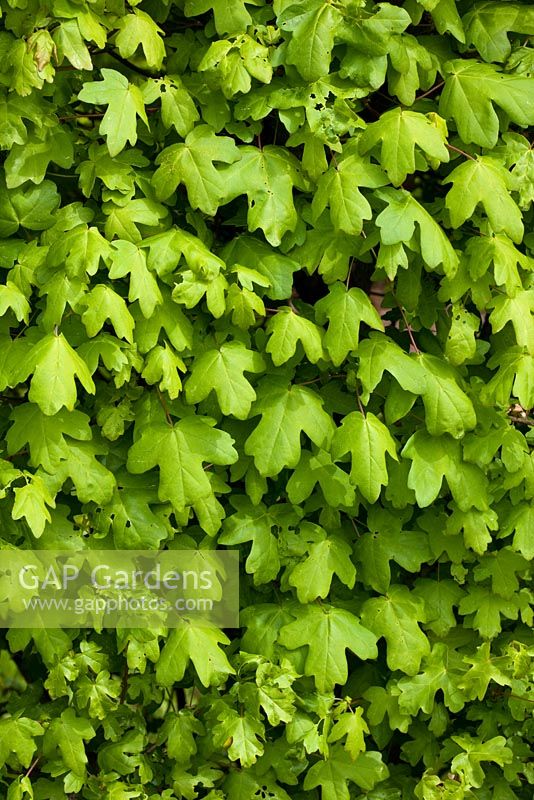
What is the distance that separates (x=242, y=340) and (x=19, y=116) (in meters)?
0.80

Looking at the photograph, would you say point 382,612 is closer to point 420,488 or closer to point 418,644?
point 418,644

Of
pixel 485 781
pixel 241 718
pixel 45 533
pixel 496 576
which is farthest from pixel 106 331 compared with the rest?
pixel 485 781

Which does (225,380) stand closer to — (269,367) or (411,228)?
(269,367)

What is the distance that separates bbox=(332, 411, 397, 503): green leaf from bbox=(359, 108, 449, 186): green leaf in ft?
2.04

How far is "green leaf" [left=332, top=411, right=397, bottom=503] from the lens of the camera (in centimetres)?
262

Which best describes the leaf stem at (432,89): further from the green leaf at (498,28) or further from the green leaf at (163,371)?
the green leaf at (163,371)

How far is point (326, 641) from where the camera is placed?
2.79 meters

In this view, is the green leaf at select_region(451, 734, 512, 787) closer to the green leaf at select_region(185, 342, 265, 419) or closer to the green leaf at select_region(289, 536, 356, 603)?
the green leaf at select_region(289, 536, 356, 603)

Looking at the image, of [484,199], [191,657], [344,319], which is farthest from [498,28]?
[191,657]

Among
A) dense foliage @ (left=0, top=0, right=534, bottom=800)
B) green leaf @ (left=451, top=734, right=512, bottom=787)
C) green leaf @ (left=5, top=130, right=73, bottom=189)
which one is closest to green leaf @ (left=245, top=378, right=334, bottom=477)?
dense foliage @ (left=0, top=0, right=534, bottom=800)

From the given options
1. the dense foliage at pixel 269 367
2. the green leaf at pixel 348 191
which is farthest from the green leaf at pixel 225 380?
the green leaf at pixel 348 191

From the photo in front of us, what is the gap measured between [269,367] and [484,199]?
712 mm

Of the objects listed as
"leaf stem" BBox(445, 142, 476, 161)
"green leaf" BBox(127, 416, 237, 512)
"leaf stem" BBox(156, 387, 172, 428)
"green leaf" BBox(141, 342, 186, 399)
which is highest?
"leaf stem" BBox(445, 142, 476, 161)

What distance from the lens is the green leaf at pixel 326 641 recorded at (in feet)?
9.12
